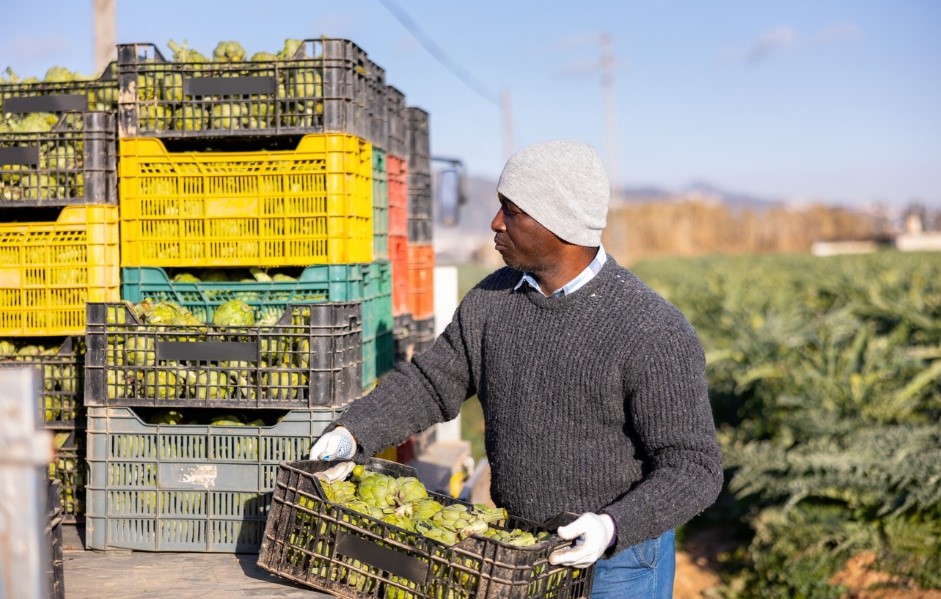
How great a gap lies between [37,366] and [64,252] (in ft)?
1.56

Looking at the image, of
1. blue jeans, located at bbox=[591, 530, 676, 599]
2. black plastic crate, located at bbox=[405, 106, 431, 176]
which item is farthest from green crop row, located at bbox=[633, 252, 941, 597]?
blue jeans, located at bbox=[591, 530, 676, 599]

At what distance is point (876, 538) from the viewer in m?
6.34

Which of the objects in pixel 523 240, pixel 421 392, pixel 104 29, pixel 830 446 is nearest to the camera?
pixel 523 240

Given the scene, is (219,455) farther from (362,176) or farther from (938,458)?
(938,458)

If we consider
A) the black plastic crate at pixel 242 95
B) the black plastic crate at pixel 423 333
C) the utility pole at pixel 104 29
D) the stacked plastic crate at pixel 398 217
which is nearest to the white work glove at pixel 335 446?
the black plastic crate at pixel 242 95

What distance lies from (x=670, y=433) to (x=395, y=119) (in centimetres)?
257

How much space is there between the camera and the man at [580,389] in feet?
9.82

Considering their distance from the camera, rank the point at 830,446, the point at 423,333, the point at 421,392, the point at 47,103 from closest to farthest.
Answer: the point at 421,392
the point at 47,103
the point at 423,333
the point at 830,446

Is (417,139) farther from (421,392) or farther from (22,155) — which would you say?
(421,392)

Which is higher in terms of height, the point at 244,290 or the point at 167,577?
the point at 244,290

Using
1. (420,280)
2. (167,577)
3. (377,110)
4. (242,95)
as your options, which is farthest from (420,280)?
(167,577)

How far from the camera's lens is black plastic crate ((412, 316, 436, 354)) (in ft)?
18.5

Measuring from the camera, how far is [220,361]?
12.2 ft

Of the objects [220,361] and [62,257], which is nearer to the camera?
[220,361]
